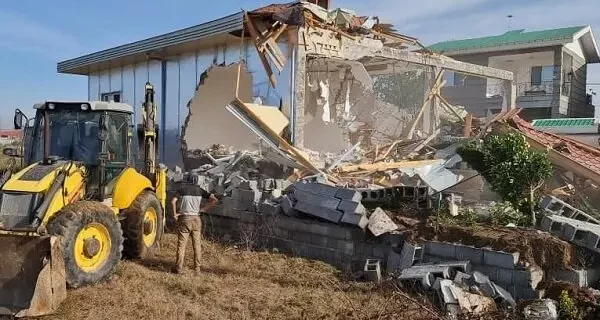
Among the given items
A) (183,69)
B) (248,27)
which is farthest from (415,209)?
(183,69)

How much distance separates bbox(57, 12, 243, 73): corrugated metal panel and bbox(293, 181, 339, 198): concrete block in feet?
17.4

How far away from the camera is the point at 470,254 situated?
22.2ft

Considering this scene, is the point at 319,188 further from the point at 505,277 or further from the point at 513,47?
the point at 513,47

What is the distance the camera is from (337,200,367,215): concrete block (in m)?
7.95

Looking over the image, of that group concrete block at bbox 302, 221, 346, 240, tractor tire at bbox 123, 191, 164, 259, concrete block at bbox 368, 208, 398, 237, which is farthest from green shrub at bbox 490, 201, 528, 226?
tractor tire at bbox 123, 191, 164, 259

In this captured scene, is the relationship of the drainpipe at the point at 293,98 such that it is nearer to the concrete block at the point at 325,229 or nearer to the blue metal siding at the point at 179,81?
the blue metal siding at the point at 179,81

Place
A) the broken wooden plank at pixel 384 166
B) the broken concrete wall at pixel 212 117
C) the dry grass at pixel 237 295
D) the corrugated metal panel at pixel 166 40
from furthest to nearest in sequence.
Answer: the broken concrete wall at pixel 212 117 < the corrugated metal panel at pixel 166 40 < the broken wooden plank at pixel 384 166 < the dry grass at pixel 237 295

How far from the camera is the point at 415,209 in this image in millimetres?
8367

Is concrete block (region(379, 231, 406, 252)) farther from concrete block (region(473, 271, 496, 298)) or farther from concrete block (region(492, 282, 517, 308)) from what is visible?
concrete block (region(492, 282, 517, 308))

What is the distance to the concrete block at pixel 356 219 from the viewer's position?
785 centimetres

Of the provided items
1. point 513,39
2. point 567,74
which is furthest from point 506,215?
point 567,74

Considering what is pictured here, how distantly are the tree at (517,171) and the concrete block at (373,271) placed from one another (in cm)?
227

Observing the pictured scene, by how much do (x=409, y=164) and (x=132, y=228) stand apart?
22.2 ft

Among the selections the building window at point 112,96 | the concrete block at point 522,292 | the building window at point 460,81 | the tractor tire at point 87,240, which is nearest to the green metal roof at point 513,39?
the building window at point 460,81
